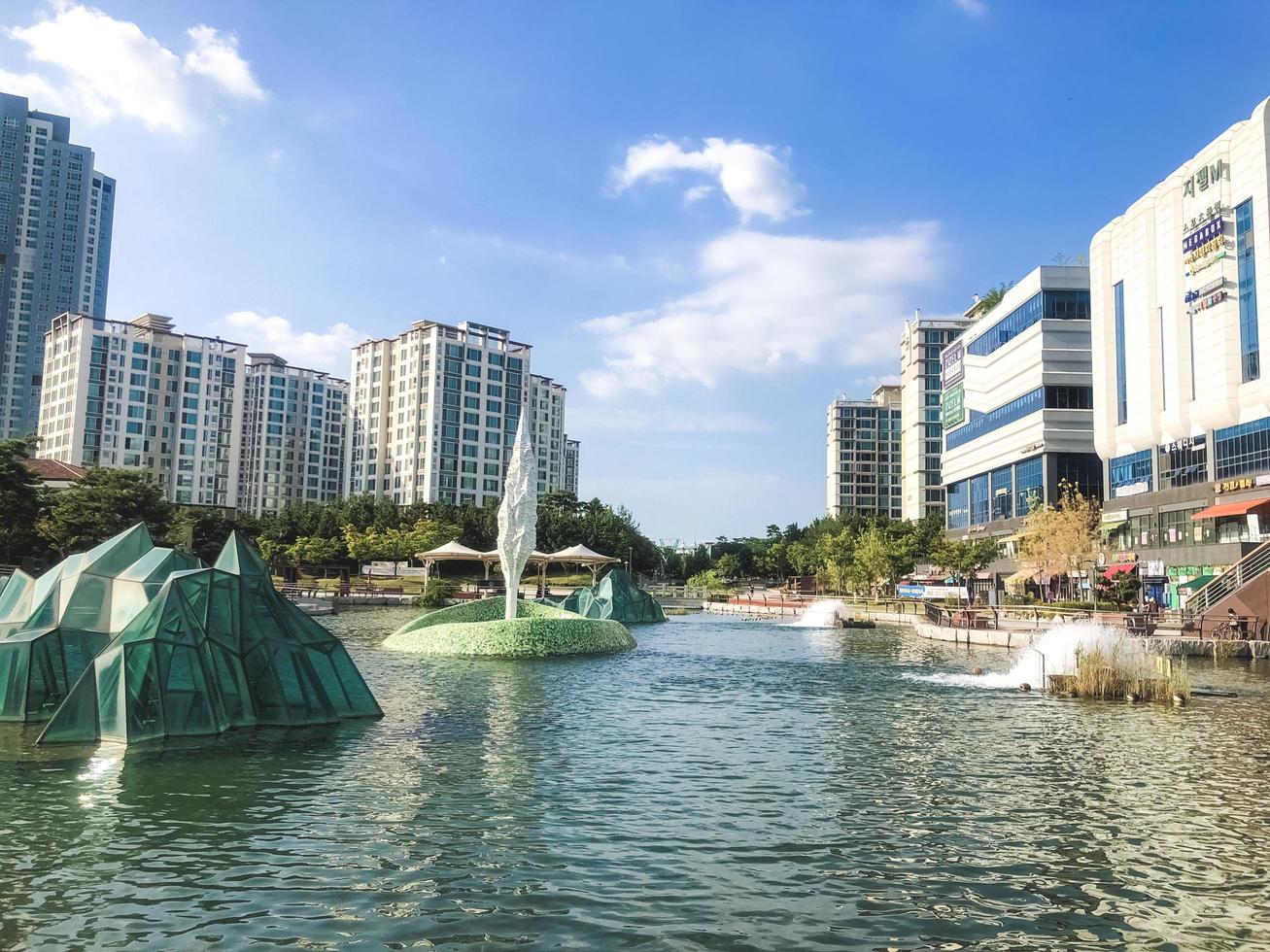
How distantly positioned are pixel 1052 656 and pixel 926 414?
136 m

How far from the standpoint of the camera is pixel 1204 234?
219ft

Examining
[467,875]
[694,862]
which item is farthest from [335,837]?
[694,862]

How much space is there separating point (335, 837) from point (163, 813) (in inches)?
106

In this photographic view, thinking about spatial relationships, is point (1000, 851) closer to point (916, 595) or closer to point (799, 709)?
point (799, 709)

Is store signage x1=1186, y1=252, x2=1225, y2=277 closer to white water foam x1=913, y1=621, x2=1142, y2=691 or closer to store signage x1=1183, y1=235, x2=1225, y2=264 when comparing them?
store signage x1=1183, y1=235, x2=1225, y2=264

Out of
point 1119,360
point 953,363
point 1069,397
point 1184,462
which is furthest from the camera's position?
point 953,363

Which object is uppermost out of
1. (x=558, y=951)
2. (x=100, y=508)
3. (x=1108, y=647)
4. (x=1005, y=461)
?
(x=1005, y=461)

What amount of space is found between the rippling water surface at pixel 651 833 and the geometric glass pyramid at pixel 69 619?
5.12 feet

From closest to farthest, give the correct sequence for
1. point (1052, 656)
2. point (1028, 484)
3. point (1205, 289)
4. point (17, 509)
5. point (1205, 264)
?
point (1052, 656) → point (17, 509) → point (1205, 264) → point (1205, 289) → point (1028, 484)

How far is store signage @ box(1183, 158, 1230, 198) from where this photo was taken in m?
66.1

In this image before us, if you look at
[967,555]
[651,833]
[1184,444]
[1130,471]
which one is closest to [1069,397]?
[1130,471]

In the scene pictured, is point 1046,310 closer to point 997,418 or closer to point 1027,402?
point 1027,402

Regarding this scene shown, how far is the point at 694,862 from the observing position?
37.4ft

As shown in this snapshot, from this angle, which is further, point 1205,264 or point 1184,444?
point 1184,444
